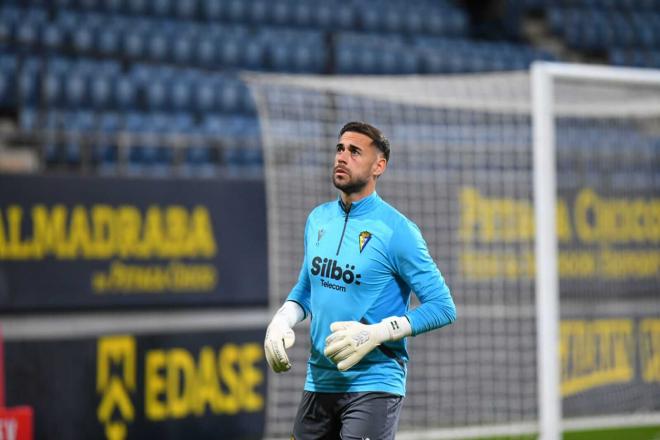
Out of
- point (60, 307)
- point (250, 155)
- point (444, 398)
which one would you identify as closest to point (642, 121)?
point (444, 398)

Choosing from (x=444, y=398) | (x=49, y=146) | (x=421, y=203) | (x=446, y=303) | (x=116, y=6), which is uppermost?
A: (x=116, y=6)

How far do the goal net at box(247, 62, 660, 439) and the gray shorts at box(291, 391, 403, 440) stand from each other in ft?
10.9

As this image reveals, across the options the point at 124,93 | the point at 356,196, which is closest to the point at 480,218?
the point at 356,196

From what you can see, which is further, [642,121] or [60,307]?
[642,121]

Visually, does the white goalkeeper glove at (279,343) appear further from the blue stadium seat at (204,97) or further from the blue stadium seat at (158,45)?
the blue stadium seat at (158,45)

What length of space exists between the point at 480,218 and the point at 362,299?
4185mm

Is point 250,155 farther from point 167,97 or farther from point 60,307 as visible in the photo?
point 60,307

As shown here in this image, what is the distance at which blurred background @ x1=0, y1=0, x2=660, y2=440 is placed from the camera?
7695mm

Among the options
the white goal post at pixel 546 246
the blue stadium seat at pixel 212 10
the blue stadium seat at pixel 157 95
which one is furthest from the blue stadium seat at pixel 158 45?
the white goal post at pixel 546 246

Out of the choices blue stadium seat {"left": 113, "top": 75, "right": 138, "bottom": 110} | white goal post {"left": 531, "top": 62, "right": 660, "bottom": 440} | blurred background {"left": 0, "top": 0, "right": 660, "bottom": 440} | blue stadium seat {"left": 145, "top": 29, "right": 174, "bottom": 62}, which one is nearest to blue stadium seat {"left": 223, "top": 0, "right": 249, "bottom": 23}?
blue stadium seat {"left": 145, "top": 29, "right": 174, "bottom": 62}

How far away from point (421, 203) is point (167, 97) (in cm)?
436

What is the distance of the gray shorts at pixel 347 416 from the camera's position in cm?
402

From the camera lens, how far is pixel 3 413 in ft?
18.2

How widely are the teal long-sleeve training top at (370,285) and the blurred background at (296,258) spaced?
2954mm
